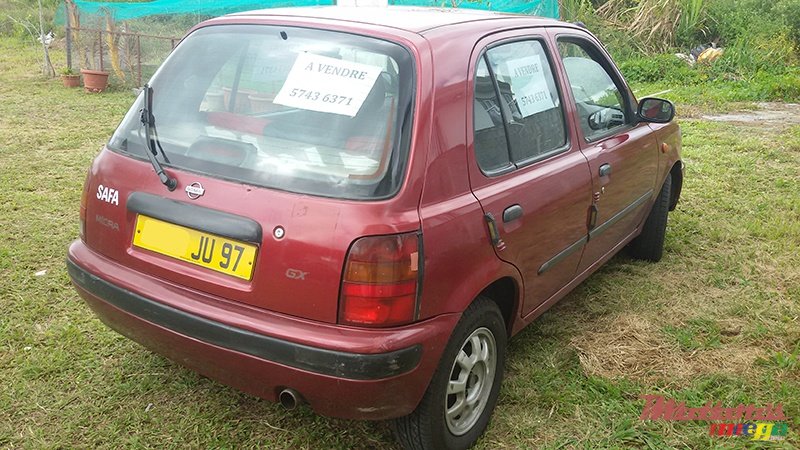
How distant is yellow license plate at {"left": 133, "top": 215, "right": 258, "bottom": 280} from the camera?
2.15m

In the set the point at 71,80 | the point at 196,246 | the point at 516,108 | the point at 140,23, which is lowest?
the point at 71,80

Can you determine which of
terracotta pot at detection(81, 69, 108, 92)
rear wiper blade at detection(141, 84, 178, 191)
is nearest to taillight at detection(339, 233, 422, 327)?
rear wiper blade at detection(141, 84, 178, 191)

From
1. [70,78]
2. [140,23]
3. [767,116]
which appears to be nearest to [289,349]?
Answer: [767,116]

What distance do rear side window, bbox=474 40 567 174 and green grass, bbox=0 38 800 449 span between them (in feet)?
3.48

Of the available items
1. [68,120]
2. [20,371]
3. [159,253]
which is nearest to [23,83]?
[68,120]

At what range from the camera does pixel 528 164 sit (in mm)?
2744

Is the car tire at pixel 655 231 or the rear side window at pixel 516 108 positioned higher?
the rear side window at pixel 516 108

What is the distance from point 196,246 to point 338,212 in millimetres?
532

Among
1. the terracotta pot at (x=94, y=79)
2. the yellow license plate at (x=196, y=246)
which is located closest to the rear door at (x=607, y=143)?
the yellow license plate at (x=196, y=246)

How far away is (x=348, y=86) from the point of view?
7.52 feet

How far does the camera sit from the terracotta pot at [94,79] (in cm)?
1059

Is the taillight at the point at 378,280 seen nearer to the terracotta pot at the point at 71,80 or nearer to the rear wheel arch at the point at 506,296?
the rear wheel arch at the point at 506,296

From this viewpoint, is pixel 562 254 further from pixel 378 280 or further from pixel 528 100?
pixel 378 280

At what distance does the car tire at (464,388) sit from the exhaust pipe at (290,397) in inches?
A: 16.7
